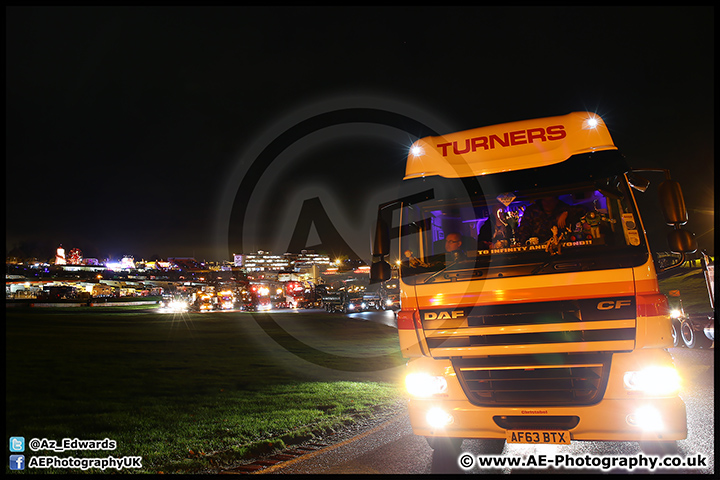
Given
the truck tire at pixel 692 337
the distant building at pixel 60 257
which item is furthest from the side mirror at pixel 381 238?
the distant building at pixel 60 257

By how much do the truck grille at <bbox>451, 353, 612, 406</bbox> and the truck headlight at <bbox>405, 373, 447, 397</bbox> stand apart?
205mm

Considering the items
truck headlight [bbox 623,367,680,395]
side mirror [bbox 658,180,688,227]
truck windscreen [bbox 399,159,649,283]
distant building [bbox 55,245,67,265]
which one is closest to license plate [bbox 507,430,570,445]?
truck headlight [bbox 623,367,680,395]

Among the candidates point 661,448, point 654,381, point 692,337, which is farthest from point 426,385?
point 692,337

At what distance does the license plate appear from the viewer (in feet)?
13.5

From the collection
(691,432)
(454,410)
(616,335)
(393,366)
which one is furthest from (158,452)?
(393,366)

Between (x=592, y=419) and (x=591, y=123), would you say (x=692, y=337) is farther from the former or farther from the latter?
(x=592, y=419)

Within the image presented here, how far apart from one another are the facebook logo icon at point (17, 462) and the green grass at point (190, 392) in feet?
0.37

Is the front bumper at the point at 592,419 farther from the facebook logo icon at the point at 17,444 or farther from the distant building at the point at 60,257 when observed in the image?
the distant building at the point at 60,257

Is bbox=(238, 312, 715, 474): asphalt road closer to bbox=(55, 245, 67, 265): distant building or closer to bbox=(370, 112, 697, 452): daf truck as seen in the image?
bbox=(370, 112, 697, 452): daf truck

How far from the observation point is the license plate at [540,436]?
13.5ft

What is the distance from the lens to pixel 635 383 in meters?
4.04

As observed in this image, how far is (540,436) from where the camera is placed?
417 cm

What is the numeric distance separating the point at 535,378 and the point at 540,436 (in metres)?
0.50

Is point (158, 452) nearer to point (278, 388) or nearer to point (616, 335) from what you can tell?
point (278, 388)
